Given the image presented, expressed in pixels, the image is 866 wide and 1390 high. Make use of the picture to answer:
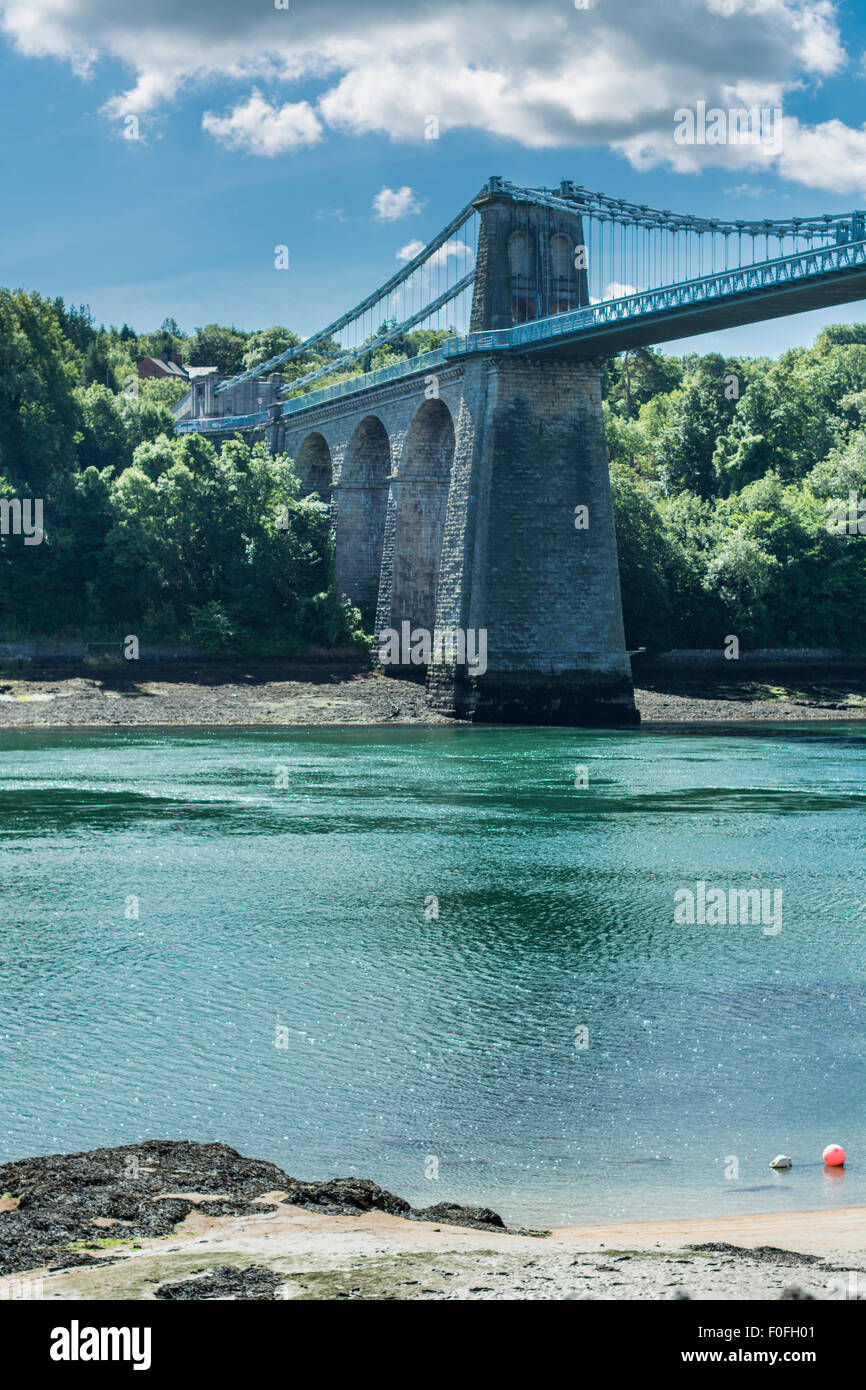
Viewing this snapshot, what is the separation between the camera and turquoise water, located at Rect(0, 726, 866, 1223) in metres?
11.3

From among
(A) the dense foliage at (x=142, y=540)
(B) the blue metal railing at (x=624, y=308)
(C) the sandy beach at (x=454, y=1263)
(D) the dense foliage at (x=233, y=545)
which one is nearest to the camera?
(C) the sandy beach at (x=454, y=1263)

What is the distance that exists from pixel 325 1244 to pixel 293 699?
4759cm

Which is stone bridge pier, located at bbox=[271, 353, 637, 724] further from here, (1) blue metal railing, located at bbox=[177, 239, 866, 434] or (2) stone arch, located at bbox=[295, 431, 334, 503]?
(2) stone arch, located at bbox=[295, 431, 334, 503]

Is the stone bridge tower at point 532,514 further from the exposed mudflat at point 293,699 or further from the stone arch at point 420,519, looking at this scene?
the stone arch at point 420,519

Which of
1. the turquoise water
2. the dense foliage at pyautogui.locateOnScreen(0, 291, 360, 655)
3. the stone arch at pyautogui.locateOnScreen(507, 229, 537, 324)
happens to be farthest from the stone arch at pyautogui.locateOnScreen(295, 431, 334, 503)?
the turquoise water

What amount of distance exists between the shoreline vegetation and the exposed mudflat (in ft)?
132

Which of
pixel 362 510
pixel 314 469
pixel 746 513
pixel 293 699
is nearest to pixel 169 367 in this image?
pixel 314 469

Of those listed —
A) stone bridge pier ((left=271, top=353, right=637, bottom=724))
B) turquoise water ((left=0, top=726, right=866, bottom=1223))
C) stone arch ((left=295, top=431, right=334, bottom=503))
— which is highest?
stone arch ((left=295, top=431, right=334, bottom=503))

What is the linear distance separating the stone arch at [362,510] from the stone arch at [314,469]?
21.4 feet

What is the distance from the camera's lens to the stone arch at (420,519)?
60219 millimetres

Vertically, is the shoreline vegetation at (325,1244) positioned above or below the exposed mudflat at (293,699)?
below

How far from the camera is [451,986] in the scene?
16.6 metres

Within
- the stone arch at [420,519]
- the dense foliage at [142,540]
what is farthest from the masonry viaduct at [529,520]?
the dense foliage at [142,540]
